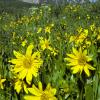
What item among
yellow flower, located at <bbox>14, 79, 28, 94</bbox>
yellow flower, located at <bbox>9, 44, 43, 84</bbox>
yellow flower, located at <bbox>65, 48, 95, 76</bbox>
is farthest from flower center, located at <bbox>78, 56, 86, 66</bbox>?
yellow flower, located at <bbox>14, 79, 28, 94</bbox>

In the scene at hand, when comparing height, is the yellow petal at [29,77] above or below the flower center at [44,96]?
above

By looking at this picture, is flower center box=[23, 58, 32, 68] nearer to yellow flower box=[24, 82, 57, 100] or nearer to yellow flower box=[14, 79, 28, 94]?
yellow flower box=[14, 79, 28, 94]

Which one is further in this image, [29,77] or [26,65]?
[26,65]

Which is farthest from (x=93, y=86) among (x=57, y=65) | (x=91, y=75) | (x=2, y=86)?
(x=57, y=65)

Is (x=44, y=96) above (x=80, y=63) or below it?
below

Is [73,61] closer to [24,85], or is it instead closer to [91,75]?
[91,75]

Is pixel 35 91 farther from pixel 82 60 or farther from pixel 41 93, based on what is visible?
pixel 82 60

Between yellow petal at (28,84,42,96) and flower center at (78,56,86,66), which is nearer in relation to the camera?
yellow petal at (28,84,42,96)

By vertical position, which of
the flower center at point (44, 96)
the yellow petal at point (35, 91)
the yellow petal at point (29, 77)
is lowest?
the flower center at point (44, 96)

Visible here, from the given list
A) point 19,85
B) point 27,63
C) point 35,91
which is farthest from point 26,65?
point 35,91

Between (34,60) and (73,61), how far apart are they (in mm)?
225

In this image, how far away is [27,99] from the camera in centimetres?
183

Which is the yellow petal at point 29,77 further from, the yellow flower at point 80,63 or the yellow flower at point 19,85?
the yellow flower at point 80,63

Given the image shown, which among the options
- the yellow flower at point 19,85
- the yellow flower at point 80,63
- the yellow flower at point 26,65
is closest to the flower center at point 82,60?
the yellow flower at point 80,63
